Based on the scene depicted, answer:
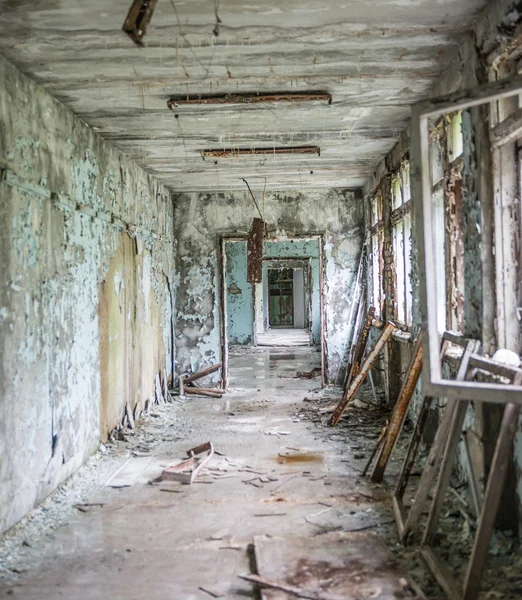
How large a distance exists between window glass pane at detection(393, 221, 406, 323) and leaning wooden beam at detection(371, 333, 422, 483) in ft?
6.51

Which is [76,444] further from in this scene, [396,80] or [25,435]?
[396,80]

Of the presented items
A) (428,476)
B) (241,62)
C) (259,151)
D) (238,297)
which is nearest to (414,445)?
(428,476)

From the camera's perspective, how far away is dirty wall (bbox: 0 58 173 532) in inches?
145

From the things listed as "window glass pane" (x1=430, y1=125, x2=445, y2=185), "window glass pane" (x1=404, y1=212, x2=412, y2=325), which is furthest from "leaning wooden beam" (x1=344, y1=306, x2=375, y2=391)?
"window glass pane" (x1=430, y1=125, x2=445, y2=185)

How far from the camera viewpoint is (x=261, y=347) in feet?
47.5

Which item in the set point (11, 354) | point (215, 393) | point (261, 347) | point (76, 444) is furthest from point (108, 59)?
point (261, 347)

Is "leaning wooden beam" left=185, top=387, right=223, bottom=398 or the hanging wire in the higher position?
the hanging wire

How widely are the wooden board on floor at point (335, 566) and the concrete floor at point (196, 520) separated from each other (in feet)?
0.45

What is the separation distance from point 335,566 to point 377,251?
212 inches

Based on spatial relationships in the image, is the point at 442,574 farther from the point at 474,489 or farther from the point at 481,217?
the point at 481,217

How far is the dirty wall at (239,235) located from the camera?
8.73 meters

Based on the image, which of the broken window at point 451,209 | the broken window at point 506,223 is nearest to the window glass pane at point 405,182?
→ the broken window at point 451,209

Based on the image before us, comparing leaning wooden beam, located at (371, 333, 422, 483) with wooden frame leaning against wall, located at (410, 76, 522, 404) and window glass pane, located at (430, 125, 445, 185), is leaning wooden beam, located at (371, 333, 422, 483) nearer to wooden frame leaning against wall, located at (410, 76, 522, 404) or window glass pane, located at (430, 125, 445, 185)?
window glass pane, located at (430, 125, 445, 185)

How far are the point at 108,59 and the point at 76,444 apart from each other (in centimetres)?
299
